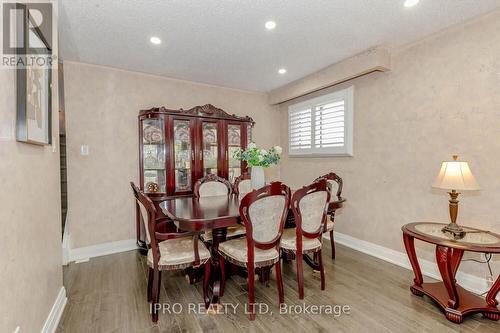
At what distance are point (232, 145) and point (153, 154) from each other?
3.89 ft

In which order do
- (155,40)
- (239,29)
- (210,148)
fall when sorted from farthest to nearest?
(210,148), (155,40), (239,29)

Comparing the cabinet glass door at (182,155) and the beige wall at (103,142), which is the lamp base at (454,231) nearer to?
the cabinet glass door at (182,155)

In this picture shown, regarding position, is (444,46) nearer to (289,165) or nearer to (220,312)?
(289,165)

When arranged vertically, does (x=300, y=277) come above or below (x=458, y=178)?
below

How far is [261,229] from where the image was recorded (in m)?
1.91

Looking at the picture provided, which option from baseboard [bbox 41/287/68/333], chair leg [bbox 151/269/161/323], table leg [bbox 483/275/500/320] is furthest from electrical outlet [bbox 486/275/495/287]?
baseboard [bbox 41/287/68/333]

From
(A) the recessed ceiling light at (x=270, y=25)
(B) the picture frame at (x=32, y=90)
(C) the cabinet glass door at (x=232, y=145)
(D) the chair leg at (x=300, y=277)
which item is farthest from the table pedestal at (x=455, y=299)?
(B) the picture frame at (x=32, y=90)

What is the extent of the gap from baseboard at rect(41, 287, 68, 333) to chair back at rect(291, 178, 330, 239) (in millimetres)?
1910

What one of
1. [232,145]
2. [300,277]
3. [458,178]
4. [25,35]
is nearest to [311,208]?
[300,277]

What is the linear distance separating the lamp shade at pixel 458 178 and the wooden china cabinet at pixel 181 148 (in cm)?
264

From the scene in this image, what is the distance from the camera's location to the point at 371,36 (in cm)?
253

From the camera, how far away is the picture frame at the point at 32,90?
125cm

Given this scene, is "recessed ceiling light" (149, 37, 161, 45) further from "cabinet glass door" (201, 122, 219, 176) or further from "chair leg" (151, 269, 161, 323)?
"chair leg" (151, 269, 161, 323)

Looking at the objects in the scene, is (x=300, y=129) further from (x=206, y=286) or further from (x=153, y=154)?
(x=206, y=286)
